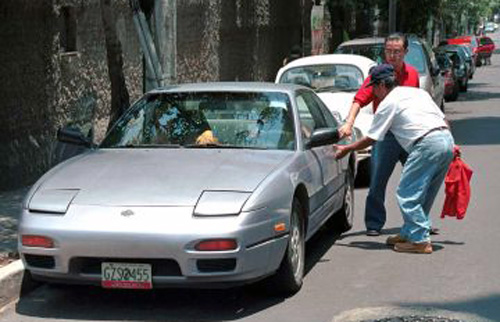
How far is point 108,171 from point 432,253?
307 centimetres

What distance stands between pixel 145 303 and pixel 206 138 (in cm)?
144

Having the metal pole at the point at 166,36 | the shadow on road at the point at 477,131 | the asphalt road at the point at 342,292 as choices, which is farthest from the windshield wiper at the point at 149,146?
the shadow on road at the point at 477,131

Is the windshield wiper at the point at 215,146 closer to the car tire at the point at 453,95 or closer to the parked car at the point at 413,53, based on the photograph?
the parked car at the point at 413,53

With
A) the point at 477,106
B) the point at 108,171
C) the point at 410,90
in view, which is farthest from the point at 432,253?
the point at 477,106

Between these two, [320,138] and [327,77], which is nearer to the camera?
[320,138]

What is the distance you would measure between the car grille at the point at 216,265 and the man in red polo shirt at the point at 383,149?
285cm

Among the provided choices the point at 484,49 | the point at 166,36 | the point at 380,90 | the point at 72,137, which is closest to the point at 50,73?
the point at 166,36

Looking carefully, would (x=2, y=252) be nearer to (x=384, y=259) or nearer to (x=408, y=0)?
(x=384, y=259)

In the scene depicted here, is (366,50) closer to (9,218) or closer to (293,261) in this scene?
(9,218)

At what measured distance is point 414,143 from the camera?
7.49 m

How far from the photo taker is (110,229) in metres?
5.45

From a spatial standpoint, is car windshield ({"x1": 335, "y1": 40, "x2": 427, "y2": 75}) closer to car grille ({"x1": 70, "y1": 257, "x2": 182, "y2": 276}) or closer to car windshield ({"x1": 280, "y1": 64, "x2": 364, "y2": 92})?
car windshield ({"x1": 280, "y1": 64, "x2": 364, "y2": 92})

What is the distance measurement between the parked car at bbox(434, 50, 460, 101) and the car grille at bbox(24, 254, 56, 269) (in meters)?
18.7

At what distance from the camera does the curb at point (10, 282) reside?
612 cm
